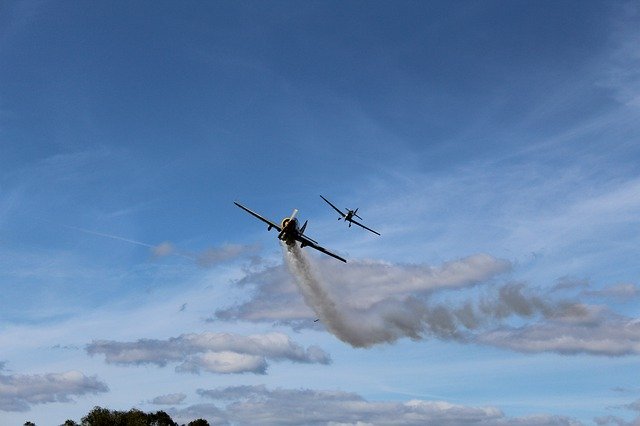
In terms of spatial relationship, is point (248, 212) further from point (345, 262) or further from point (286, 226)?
point (345, 262)

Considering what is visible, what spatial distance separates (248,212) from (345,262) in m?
27.2

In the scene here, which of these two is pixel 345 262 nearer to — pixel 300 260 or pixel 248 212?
pixel 300 260

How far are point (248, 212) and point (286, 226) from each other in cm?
1386

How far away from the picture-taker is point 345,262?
170625 millimetres

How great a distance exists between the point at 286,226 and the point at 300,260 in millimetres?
17094

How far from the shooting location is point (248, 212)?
17462cm

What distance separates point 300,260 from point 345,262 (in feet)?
47.4

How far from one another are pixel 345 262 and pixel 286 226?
686 inches

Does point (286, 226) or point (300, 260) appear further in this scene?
point (300, 260)

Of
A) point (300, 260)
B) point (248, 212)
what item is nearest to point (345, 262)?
point (300, 260)

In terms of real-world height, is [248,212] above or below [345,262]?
above

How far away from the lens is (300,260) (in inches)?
7077

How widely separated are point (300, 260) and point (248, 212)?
18.5 m

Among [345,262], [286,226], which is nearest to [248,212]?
[286,226]
